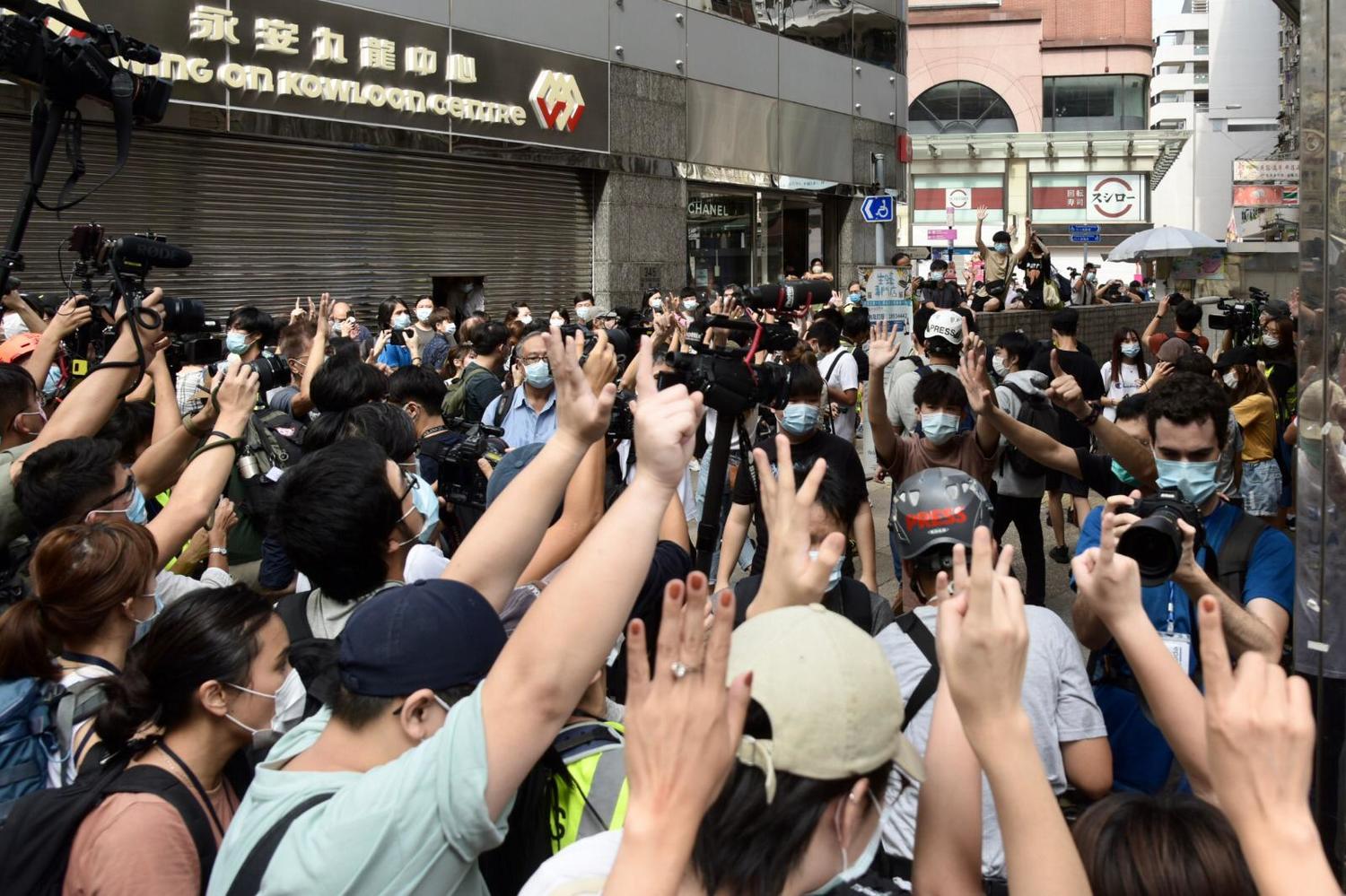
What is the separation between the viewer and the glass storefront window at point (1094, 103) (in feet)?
188

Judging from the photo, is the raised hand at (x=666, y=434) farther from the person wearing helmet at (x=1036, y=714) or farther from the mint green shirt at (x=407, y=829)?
the person wearing helmet at (x=1036, y=714)

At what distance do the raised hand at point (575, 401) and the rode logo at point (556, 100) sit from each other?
15.3 m

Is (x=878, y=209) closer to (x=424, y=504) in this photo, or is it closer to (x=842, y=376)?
(x=842, y=376)

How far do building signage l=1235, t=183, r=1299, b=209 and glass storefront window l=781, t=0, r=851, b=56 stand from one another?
62.4ft

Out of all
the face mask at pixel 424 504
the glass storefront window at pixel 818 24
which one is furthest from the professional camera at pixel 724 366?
the glass storefront window at pixel 818 24

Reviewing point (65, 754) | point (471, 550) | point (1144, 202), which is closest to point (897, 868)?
point (471, 550)

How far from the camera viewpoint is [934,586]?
322cm

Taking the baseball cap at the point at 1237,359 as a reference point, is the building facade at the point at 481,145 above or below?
above

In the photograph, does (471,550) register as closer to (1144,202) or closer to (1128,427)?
(1128,427)

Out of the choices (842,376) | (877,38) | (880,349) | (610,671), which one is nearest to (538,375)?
(880,349)

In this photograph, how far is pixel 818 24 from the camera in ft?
75.2

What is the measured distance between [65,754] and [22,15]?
2.49 metres

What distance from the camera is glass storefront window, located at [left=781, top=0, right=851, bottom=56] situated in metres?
22.1

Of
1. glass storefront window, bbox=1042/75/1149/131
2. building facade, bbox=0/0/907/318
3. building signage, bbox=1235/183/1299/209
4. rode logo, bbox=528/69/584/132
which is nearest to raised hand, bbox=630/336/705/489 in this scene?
building facade, bbox=0/0/907/318
